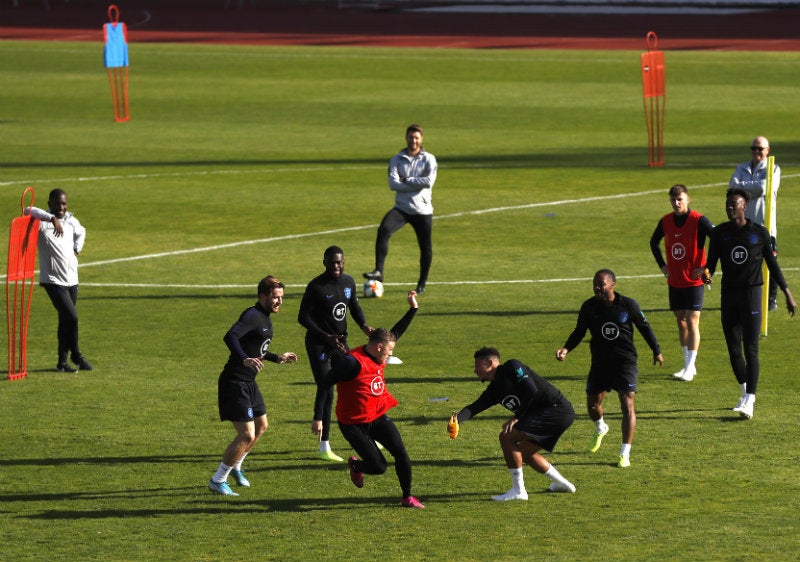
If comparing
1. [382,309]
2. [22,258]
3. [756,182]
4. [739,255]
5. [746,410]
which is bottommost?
[746,410]

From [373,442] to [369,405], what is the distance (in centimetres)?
36

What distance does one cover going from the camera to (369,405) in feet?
41.8

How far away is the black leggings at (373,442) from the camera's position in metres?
12.6

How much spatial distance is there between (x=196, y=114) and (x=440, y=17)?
2961 cm

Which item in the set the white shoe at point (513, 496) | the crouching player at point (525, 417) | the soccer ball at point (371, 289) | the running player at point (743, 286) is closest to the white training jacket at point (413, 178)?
the soccer ball at point (371, 289)

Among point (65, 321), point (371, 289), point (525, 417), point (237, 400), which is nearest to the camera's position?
point (525, 417)

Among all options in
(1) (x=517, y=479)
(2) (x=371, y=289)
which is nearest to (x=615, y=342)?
(1) (x=517, y=479)

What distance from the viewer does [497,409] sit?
16.1 m

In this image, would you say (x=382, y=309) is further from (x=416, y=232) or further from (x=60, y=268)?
(x=60, y=268)

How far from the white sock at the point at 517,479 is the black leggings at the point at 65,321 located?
683 centimetres

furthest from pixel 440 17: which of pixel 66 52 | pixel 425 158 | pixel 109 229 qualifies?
pixel 425 158

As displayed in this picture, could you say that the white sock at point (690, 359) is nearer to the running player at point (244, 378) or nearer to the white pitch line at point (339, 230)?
the running player at point (244, 378)

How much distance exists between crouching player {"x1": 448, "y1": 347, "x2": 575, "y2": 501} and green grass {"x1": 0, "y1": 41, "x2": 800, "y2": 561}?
23 centimetres

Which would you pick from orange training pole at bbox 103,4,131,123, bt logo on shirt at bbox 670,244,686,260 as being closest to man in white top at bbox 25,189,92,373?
bt logo on shirt at bbox 670,244,686,260
